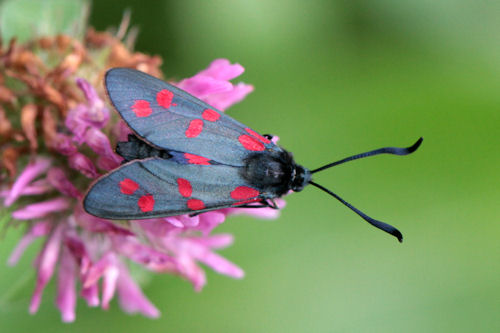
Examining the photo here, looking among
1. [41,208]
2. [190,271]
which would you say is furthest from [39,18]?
[190,271]

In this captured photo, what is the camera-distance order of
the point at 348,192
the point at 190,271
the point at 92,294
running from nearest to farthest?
the point at 92,294 < the point at 190,271 < the point at 348,192

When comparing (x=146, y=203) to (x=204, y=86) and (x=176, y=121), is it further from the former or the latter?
(x=204, y=86)

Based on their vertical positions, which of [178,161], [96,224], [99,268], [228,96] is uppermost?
[228,96]

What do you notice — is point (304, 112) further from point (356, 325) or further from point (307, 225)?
point (356, 325)

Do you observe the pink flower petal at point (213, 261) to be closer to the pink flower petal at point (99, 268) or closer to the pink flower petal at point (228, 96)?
the pink flower petal at point (99, 268)

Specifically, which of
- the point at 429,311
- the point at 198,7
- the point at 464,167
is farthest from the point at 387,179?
the point at 198,7

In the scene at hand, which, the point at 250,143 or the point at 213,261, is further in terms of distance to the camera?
the point at 213,261

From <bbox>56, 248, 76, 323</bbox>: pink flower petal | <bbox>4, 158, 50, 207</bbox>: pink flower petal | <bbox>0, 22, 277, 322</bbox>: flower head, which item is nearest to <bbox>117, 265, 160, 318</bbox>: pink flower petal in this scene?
<bbox>0, 22, 277, 322</bbox>: flower head

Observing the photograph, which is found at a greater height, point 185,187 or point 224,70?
point 224,70
